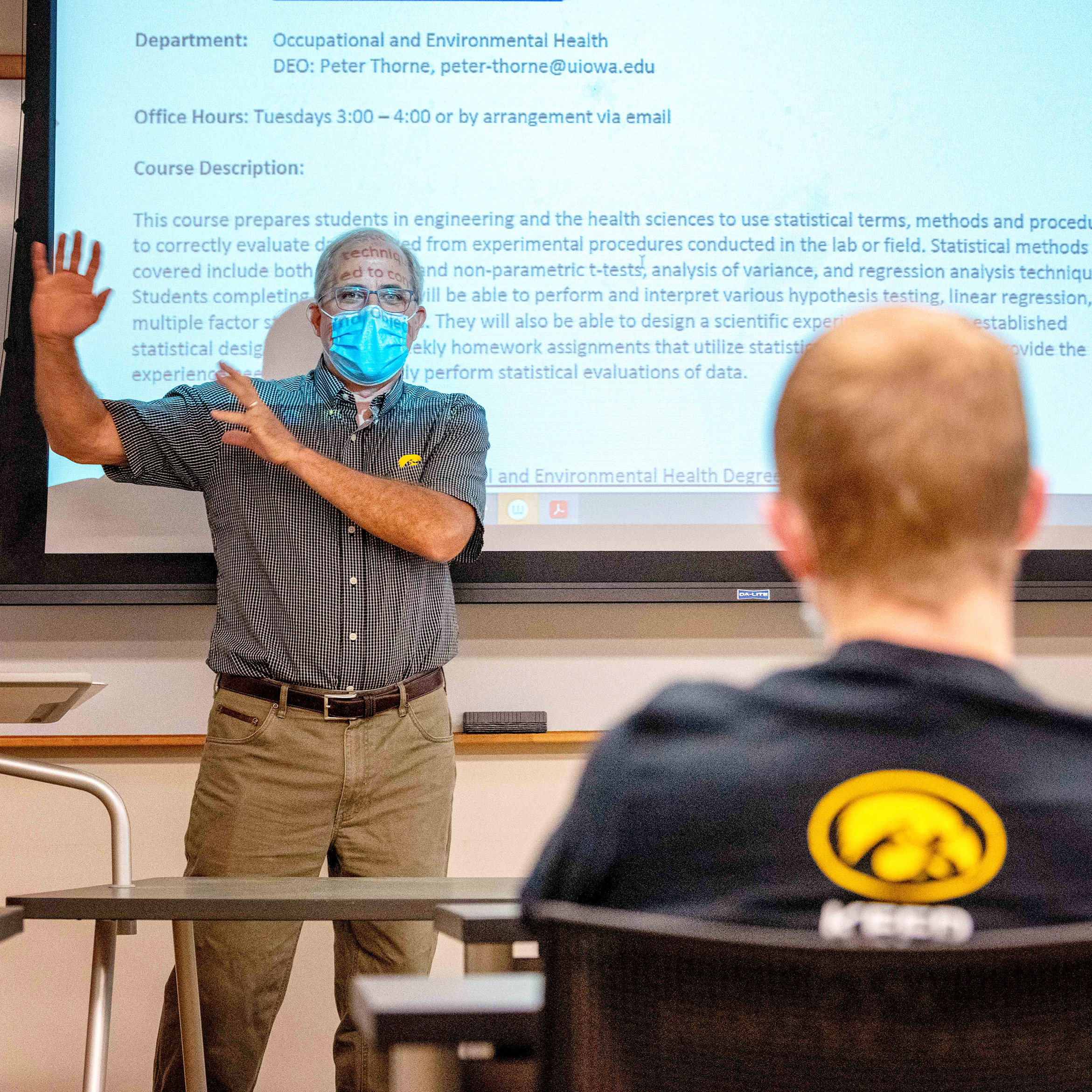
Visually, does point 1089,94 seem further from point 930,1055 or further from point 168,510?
point 930,1055

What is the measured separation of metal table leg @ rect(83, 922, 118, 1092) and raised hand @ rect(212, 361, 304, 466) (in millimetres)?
895

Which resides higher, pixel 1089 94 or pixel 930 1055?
pixel 1089 94

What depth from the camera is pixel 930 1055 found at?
1.90 ft

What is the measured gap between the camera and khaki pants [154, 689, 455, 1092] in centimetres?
209

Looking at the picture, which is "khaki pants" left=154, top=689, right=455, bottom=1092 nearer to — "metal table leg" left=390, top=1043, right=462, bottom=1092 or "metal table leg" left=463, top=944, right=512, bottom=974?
"metal table leg" left=463, top=944, right=512, bottom=974

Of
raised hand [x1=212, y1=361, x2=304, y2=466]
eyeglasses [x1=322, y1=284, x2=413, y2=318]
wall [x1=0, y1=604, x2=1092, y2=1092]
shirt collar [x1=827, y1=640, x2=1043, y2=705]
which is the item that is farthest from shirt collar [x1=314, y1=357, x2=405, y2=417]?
shirt collar [x1=827, y1=640, x2=1043, y2=705]

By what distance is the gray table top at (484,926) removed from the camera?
1.07 meters

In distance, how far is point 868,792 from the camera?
1.94 ft

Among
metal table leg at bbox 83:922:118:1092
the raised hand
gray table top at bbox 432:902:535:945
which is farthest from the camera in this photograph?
the raised hand

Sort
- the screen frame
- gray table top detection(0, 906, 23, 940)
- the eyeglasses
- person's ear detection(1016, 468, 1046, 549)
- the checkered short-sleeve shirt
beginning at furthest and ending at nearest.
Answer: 1. the screen frame
2. the eyeglasses
3. the checkered short-sleeve shirt
4. gray table top detection(0, 906, 23, 940)
5. person's ear detection(1016, 468, 1046, 549)

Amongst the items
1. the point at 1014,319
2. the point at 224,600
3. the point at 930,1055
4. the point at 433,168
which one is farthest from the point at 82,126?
the point at 930,1055

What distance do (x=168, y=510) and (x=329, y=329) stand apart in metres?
→ 0.61

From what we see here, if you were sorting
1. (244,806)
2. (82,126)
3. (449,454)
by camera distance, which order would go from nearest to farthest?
(244,806) → (449,454) → (82,126)

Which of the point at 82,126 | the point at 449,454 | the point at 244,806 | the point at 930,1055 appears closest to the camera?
the point at 930,1055
